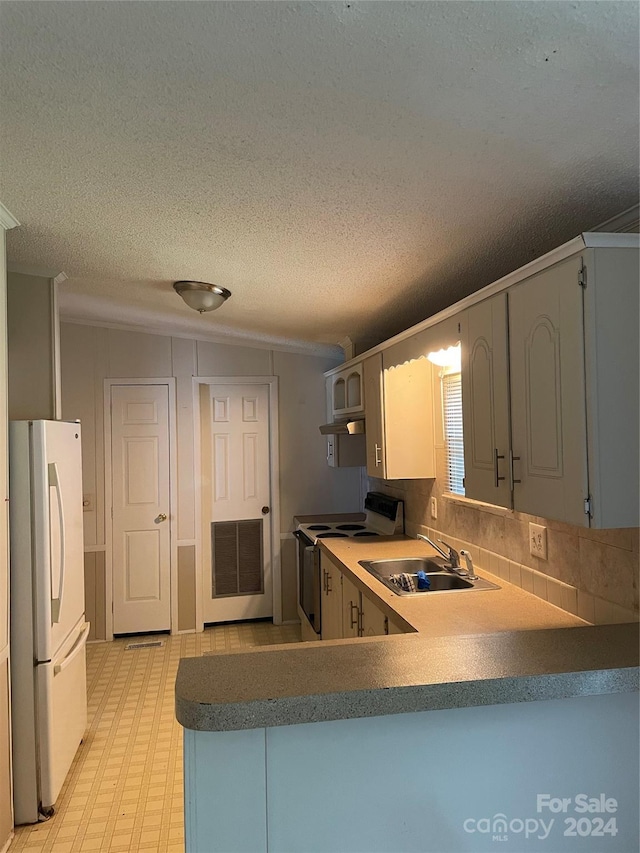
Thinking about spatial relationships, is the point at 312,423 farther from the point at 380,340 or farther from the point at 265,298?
the point at 265,298

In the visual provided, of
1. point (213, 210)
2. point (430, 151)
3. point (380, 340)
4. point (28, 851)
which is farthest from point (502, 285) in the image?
point (28, 851)

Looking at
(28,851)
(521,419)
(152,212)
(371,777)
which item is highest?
(152,212)

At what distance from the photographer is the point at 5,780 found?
2152mm

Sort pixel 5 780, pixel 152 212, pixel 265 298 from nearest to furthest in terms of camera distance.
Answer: pixel 152 212
pixel 5 780
pixel 265 298

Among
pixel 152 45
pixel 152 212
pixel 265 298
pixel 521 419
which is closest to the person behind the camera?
A: pixel 152 45

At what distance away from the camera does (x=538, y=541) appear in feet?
7.11

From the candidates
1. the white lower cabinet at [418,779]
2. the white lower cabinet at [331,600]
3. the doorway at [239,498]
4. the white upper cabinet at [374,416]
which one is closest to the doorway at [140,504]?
the doorway at [239,498]

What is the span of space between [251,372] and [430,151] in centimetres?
337

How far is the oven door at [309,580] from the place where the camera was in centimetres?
364

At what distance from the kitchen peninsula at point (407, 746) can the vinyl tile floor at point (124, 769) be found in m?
1.29

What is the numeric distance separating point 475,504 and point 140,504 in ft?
9.28

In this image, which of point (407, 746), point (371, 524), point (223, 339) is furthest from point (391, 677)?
point (223, 339)

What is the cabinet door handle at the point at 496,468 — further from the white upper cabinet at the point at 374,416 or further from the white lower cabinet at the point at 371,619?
the white upper cabinet at the point at 374,416

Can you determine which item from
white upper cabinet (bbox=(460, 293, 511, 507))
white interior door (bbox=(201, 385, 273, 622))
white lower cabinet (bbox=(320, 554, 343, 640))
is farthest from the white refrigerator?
white interior door (bbox=(201, 385, 273, 622))
